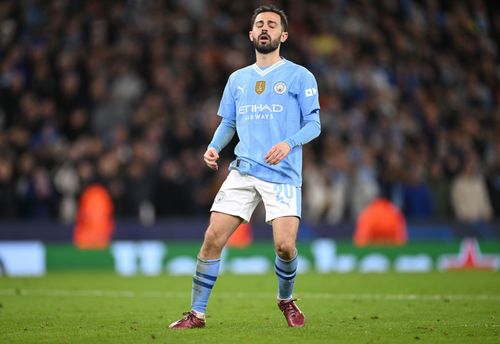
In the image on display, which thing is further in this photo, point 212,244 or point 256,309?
point 256,309

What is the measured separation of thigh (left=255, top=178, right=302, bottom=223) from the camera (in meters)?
8.01

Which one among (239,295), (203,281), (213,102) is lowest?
(239,295)

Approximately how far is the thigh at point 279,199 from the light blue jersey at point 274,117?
0.06 m

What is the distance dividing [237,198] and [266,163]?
1.23 feet

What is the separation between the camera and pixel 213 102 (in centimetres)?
2119

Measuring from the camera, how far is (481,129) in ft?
72.7

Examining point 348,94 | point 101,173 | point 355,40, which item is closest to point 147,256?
point 101,173

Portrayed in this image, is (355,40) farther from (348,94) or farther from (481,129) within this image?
(481,129)

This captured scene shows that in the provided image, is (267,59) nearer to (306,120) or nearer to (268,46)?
(268,46)

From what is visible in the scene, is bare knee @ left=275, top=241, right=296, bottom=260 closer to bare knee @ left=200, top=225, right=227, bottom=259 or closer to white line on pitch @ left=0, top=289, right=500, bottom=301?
bare knee @ left=200, top=225, right=227, bottom=259

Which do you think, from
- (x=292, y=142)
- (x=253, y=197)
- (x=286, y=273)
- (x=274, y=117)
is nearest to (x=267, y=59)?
(x=274, y=117)

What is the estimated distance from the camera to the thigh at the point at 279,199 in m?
8.01

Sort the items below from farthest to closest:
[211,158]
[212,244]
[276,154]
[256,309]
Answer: [256,309] → [212,244] → [211,158] → [276,154]

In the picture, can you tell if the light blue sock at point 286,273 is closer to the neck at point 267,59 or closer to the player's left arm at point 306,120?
the player's left arm at point 306,120
